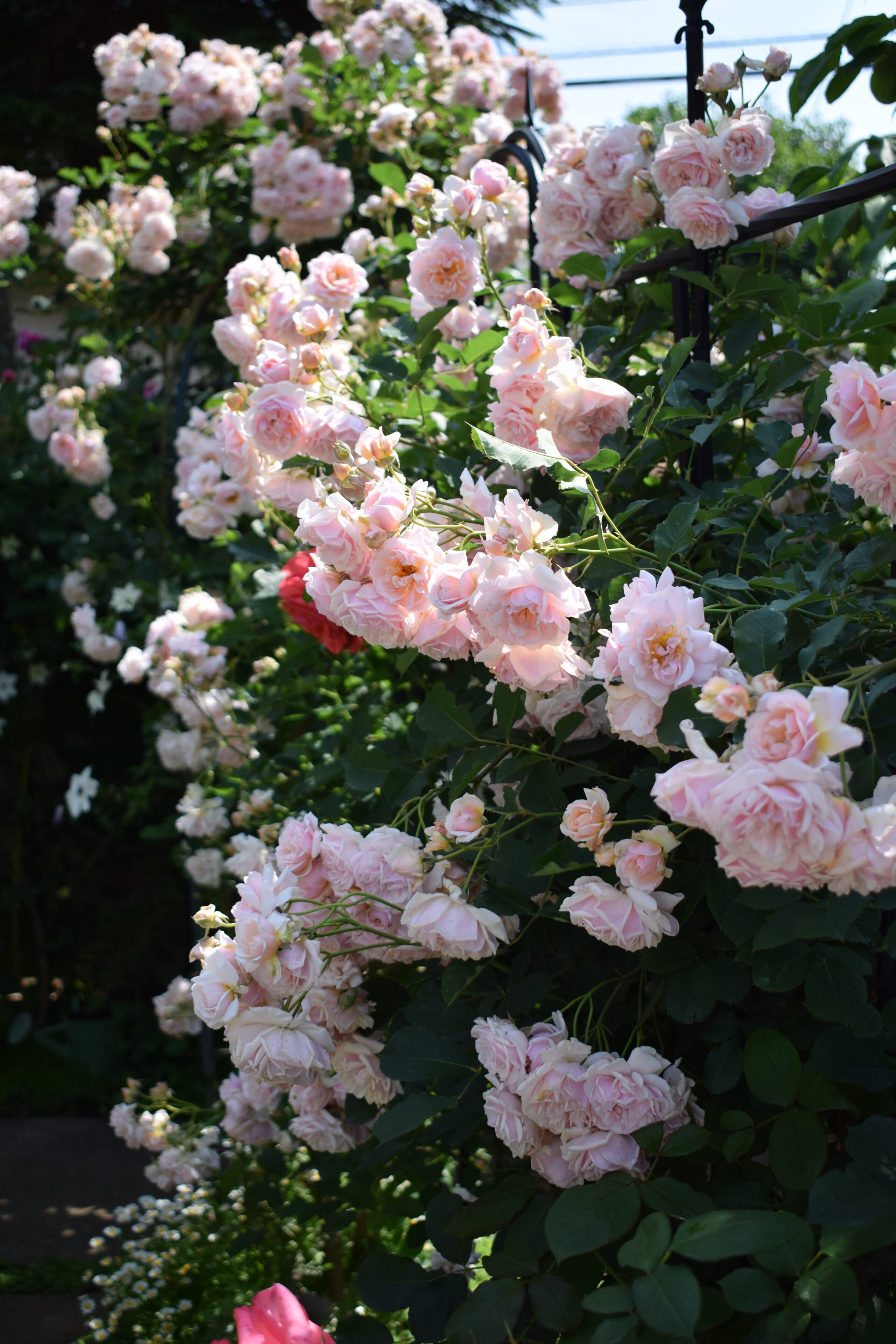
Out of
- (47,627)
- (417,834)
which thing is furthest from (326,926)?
(47,627)

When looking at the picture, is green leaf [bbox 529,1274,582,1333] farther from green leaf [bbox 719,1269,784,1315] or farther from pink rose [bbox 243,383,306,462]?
pink rose [bbox 243,383,306,462]

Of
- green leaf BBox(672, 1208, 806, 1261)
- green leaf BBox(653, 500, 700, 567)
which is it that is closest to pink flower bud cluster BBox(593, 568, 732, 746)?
green leaf BBox(653, 500, 700, 567)

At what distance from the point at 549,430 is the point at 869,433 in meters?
0.30

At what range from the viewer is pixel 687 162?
1.08 metres

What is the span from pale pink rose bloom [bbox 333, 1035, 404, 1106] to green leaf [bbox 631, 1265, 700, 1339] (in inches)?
15.5

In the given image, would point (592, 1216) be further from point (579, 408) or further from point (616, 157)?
point (616, 157)

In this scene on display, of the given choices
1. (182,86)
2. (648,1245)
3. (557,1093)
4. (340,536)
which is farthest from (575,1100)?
(182,86)

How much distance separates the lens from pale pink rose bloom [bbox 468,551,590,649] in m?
0.73

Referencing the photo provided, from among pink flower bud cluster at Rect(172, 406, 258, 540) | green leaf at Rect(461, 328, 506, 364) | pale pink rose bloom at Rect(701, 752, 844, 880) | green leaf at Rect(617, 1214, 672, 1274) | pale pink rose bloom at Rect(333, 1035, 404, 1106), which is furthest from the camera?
pink flower bud cluster at Rect(172, 406, 258, 540)

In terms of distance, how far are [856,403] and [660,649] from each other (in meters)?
0.24

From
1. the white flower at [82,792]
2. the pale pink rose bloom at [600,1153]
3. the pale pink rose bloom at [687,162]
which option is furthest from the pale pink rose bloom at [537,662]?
the white flower at [82,792]

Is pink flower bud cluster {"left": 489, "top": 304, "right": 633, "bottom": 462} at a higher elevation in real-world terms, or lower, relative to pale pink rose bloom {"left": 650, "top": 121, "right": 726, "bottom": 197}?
lower

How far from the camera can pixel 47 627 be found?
3719 mm

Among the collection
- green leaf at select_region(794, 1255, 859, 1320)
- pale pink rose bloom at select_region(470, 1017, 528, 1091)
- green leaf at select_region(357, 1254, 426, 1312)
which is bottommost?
green leaf at select_region(357, 1254, 426, 1312)
